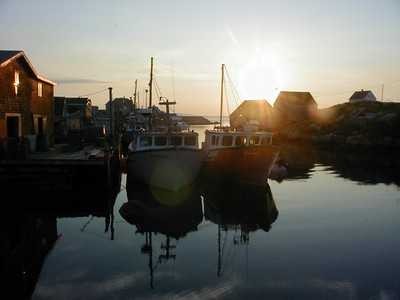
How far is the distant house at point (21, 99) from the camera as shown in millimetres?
23141

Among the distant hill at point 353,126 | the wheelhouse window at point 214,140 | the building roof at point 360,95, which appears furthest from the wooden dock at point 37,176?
the building roof at point 360,95

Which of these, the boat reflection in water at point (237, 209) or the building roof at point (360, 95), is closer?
the boat reflection in water at point (237, 209)

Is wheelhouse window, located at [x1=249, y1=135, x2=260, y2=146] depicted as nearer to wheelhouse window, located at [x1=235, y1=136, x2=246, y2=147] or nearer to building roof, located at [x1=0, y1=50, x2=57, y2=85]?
wheelhouse window, located at [x1=235, y1=136, x2=246, y2=147]

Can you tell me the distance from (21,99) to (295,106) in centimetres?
7635

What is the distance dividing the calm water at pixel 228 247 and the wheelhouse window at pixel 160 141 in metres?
3.26

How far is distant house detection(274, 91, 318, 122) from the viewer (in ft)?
305

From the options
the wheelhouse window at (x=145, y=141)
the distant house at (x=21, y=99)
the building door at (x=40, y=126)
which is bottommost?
the wheelhouse window at (x=145, y=141)

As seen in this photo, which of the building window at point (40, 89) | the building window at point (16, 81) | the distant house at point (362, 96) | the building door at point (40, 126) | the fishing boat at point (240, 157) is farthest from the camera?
the distant house at point (362, 96)

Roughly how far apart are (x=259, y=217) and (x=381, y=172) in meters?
20.9

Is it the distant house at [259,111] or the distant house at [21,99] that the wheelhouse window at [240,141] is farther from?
the distant house at [259,111]

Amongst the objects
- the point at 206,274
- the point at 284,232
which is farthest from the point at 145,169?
the point at 206,274

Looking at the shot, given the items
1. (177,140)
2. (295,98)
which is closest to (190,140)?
(177,140)

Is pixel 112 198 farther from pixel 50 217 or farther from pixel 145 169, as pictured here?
pixel 50 217

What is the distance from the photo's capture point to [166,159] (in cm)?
2288
